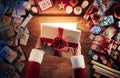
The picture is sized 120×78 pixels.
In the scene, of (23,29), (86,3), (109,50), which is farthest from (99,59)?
(23,29)

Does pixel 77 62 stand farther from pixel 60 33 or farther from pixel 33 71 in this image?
pixel 33 71

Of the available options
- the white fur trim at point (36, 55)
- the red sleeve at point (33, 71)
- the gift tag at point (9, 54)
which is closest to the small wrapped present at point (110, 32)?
the white fur trim at point (36, 55)

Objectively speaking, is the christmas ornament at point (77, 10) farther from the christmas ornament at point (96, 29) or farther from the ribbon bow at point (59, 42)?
the ribbon bow at point (59, 42)

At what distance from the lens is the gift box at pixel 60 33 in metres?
3.49

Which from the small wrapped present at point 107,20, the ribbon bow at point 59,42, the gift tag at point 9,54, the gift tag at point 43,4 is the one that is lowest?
the gift tag at point 9,54

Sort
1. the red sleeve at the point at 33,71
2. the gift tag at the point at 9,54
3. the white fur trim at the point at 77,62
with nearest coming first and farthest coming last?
the red sleeve at the point at 33,71 < the white fur trim at the point at 77,62 < the gift tag at the point at 9,54

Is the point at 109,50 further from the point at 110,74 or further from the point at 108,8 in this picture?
the point at 108,8

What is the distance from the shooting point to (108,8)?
3826mm

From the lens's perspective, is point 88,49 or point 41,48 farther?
point 88,49

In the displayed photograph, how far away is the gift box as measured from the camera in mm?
3488

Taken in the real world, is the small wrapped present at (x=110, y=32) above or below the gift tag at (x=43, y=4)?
below

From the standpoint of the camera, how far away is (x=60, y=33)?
352cm

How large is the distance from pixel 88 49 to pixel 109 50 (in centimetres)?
33

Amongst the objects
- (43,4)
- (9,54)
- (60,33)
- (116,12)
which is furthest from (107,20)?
(9,54)
